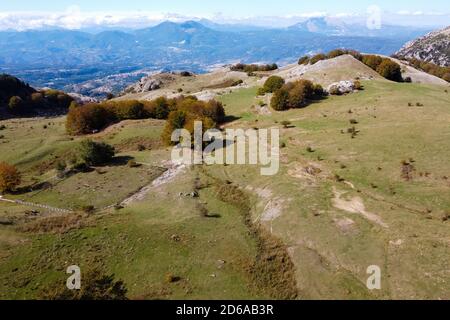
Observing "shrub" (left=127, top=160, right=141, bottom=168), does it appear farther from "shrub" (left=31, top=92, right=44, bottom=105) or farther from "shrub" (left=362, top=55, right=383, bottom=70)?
"shrub" (left=31, top=92, right=44, bottom=105)

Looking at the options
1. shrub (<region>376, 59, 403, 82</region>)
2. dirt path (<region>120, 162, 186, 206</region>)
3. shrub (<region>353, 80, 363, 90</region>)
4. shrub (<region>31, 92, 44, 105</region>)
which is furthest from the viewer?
shrub (<region>31, 92, 44, 105</region>)

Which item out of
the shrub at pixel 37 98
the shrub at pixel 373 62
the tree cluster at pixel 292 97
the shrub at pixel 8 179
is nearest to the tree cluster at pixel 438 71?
the shrub at pixel 373 62

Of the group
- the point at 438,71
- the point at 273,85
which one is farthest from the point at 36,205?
the point at 438,71

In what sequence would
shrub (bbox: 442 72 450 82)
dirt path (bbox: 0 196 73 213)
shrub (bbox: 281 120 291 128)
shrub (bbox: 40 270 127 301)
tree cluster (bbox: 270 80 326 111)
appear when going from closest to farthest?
shrub (bbox: 40 270 127 301) < dirt path (bbox: 0 196 73 213) < shrub (bbox: 281 120 291 128) < tree cluster (bbox: 270 80 326 111) < shrub (bbox: 442 72 450 82)

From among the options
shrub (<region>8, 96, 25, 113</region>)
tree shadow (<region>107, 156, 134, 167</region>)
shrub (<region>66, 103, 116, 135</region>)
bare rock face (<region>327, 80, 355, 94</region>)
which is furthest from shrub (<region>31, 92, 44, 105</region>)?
bare rock face (<region>327, 80, 355, 94</region>)

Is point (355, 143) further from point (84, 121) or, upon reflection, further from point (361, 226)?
point (84, 121)

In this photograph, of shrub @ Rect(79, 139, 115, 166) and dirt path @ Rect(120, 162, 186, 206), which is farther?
shrub @ Rect(79, 139, 115, 166)
